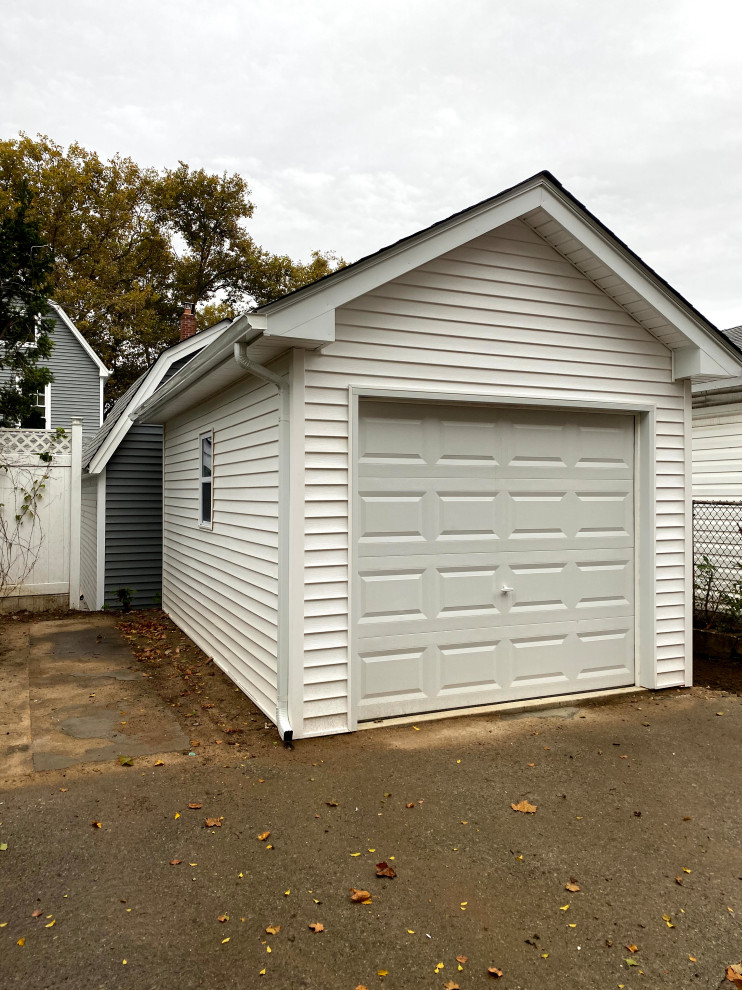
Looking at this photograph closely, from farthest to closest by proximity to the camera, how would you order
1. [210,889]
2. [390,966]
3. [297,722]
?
1. [297,722]
2. [210,889]
3. [390,966]

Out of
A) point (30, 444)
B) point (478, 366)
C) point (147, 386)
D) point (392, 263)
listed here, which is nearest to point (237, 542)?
point (478, 366)

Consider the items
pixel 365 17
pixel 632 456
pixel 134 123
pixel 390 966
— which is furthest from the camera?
pixel 134 123

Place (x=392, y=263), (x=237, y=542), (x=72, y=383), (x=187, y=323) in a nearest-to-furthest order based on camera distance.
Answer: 1. (x=392, y=263)
2. (x=237, y=542)
3. (x=187, y=323)
4. (x=72, y=383)

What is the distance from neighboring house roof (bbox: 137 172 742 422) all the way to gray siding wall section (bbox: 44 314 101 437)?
1388 centimetres

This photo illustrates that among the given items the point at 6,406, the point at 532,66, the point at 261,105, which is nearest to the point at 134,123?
the point at 261,105

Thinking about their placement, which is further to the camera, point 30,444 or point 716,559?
point 30,444

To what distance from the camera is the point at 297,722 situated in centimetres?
511

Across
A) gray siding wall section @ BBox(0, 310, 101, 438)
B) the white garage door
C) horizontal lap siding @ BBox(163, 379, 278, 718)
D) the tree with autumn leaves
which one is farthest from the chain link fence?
the tree with autumn leaves

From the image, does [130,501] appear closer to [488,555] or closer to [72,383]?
[488,555]

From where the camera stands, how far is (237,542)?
22.1 feet

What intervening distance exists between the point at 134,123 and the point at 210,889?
32741mm

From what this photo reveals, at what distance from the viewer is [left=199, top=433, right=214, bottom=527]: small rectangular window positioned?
8062 mm

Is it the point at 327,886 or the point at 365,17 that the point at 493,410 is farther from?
the point at 365,17

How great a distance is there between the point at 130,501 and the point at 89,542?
147 cm
